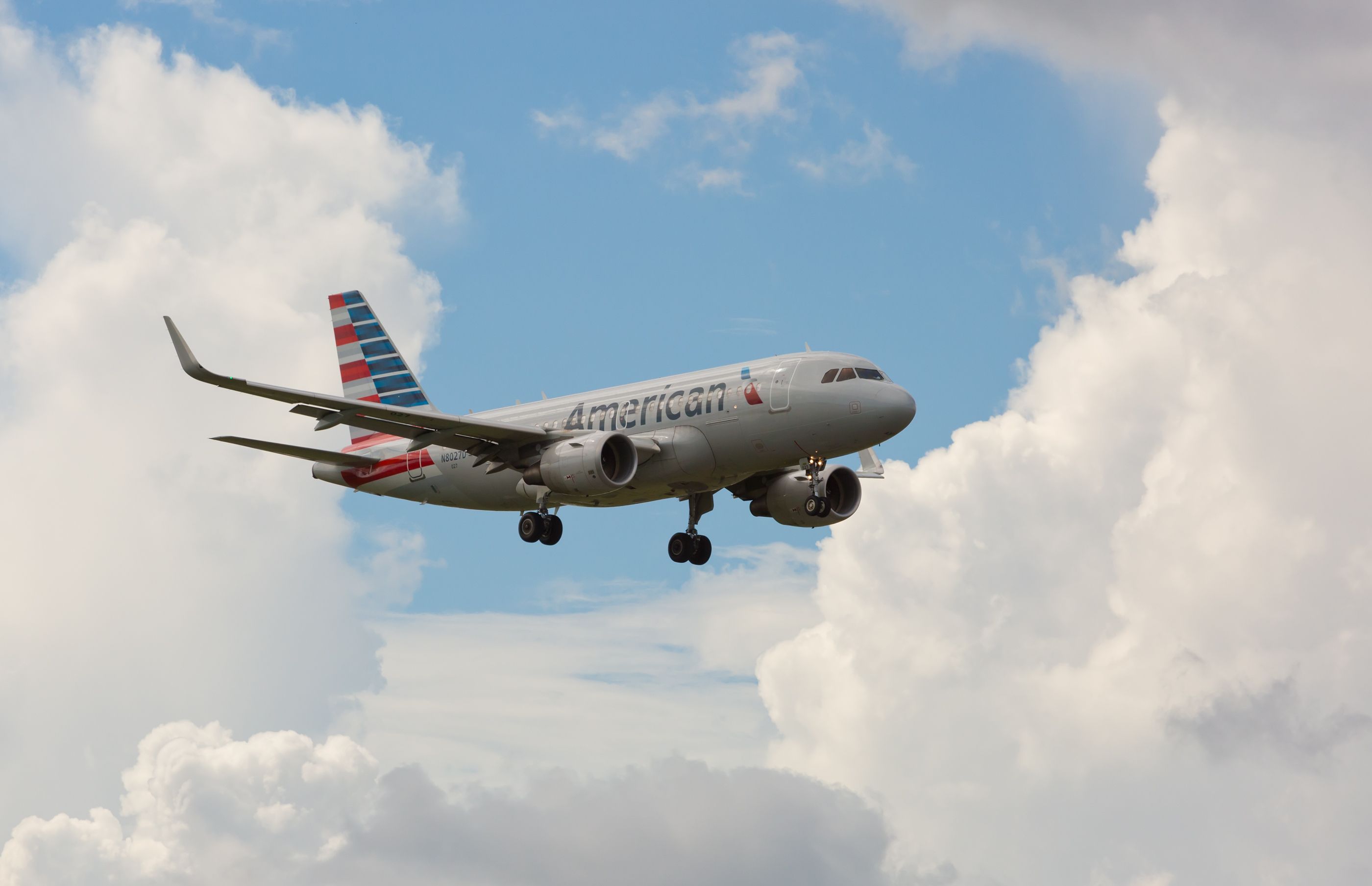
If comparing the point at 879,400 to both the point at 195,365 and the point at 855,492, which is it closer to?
the point at 855,492

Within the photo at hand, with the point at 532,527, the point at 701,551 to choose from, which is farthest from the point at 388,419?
the point at 701,551

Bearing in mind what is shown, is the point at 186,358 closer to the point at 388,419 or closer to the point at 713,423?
the point at 388,419

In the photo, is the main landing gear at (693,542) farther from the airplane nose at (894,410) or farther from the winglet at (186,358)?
the winglet at (186,358)

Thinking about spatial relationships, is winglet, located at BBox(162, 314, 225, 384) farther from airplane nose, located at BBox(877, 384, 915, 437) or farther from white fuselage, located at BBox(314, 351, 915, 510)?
airplane nose, located at BBox(877, 384, 915, 437)

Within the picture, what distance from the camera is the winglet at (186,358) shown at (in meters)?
41.1

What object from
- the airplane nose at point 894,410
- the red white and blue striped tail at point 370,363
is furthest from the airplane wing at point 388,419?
the airplane nose at point 894,410

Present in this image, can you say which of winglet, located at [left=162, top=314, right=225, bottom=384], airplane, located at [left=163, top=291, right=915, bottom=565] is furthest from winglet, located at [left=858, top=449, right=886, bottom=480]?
winglet, located at [left=162, top=314, right=225, bottom=384]

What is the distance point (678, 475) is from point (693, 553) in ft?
21.6

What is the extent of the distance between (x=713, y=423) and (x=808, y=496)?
647cm

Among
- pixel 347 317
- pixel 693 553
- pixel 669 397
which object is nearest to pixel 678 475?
pixel 669 397

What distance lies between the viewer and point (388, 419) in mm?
46406

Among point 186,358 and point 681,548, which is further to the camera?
point 681,548

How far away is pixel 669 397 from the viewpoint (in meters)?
47.2

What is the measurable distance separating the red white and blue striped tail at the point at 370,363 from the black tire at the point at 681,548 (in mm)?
11010
